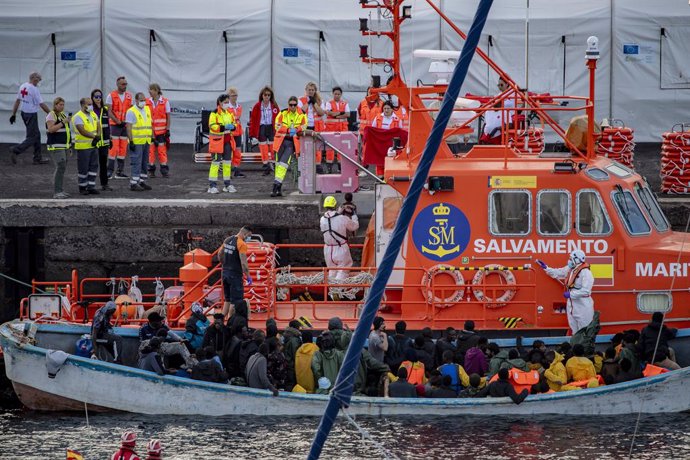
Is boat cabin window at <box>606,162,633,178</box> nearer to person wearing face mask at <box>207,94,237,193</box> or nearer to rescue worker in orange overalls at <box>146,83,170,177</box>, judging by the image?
person wearing face mask at <box>207,94,237,193</box>

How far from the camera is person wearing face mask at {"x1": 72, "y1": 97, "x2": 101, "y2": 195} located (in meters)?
22.8

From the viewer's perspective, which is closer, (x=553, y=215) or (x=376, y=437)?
(x=376, y=437)

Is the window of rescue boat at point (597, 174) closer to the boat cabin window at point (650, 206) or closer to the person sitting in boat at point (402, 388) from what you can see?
the boat cabin window at point (650, 206)

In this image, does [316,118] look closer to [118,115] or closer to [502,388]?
[118,115]

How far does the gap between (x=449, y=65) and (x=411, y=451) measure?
5286 mm

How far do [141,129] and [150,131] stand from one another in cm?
24

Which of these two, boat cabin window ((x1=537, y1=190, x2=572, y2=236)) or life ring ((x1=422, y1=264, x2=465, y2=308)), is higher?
boat cabin window ((x1=537, y1=190, x2=572, y2=236))

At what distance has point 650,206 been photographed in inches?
667

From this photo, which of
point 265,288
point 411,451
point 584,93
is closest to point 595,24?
point 584,93

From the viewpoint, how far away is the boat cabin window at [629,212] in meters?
16.4

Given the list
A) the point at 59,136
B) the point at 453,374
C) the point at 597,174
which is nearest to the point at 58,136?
the point at 59,136

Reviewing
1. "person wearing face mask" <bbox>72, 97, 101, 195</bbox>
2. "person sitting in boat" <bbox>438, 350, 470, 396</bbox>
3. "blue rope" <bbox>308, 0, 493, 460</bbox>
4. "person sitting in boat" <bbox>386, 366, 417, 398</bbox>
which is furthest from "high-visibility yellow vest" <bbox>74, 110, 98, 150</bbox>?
"blue rope" <bbox>308, 0, 493, 460</bbox>

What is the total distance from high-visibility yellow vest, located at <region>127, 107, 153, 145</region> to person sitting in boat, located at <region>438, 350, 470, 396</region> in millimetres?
9634

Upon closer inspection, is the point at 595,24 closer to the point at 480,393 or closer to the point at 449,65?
the point at 449,65
